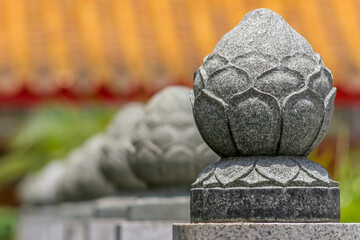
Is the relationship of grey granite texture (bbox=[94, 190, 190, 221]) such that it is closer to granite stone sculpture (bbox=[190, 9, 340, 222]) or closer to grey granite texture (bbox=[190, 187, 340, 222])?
granite stone sculpture (bbox=[190, 9, 340, 222])

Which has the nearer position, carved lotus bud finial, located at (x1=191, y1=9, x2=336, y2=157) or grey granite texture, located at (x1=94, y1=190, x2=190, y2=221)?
carved lotus bud finial, located at (x1=191, y1=9, x2=336, y2=157)

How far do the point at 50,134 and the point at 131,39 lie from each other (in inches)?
218

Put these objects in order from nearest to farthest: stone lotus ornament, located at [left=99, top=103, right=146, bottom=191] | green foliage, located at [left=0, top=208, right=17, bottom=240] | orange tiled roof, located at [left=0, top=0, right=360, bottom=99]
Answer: stone lotus ornament, located at [left=99, top=103, right=146, bottom=191] < orange tiled roof, located at [left=0, top=0, right=360, bottom=99] < green foliage, located at [left=0, top=208, right=17, bottom=240]

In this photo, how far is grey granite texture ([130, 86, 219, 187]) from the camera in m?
7.11

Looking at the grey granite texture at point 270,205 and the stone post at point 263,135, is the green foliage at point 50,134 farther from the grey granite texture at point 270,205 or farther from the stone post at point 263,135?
the grey granite texture at point 270,205

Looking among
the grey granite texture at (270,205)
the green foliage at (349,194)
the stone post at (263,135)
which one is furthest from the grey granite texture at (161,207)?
the green foliage at (349,194)

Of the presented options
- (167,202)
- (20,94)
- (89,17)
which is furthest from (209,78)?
(89,17)

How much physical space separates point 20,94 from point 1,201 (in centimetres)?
537

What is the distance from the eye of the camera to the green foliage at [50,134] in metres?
22.0

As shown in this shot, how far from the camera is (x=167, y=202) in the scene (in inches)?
285

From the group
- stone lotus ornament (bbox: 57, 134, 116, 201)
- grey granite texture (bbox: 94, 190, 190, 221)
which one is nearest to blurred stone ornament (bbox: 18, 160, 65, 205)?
stone lotus ornament (bbox: 57, 134, 116, 201)

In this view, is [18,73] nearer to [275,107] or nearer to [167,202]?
[167,202]

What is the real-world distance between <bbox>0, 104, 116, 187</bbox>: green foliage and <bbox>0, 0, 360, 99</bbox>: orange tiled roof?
25.2 inches

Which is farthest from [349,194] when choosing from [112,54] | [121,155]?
[112,54]
